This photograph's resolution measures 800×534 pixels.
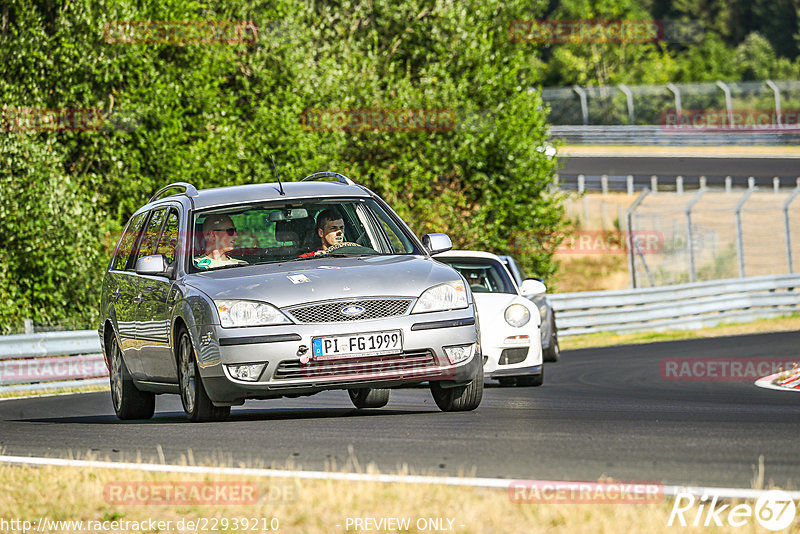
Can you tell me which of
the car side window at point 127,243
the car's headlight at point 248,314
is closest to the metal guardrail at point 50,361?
the car side window at point 127,243

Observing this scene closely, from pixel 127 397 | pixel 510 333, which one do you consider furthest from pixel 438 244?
pixel 510 333

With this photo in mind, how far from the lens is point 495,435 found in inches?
305

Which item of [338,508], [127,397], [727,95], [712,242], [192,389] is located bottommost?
[712,242]

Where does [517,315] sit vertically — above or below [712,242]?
above

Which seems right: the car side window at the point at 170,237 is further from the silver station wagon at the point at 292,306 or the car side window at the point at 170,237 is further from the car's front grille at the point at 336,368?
the car's front grille at the point at 336,368

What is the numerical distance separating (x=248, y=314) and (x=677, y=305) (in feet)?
67.9

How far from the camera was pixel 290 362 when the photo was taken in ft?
28.0

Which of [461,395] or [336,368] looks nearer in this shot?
[336,368]

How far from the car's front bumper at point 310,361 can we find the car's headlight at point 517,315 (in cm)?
441

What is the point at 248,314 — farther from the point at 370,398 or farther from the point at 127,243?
the point at 127,243

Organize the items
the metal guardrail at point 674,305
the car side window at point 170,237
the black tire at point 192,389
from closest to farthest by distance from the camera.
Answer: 1. the black tire at point 192,389
2. the car side window at point 170,237
3. the metal guardrail at point 674,305

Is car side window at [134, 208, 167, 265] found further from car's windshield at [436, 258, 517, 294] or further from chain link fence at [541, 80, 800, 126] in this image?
chain link fence at [541, 80, 800, 126]

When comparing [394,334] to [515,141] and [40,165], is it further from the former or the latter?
[515,141]

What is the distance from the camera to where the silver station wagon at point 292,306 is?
8555 mm
